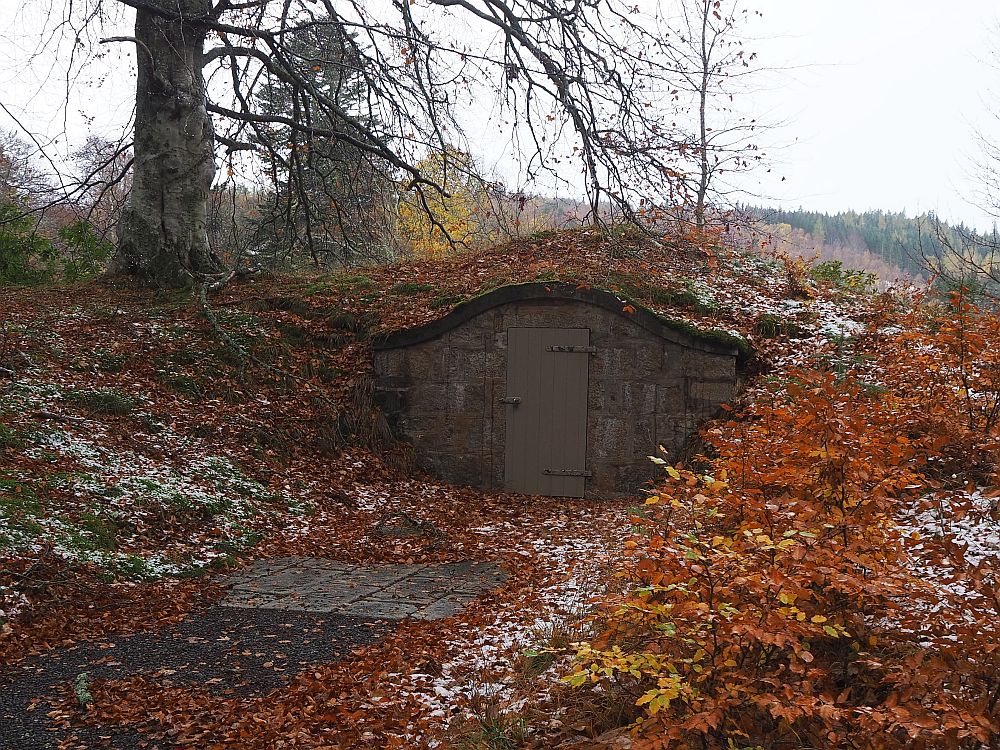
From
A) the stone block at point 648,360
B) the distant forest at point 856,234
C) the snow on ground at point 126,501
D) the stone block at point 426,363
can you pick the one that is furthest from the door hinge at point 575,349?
the distant forest at point 856,234

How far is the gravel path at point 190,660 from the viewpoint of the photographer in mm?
3883

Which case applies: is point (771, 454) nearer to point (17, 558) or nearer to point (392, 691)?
point (392, 691)

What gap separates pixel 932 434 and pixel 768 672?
10.1 feet

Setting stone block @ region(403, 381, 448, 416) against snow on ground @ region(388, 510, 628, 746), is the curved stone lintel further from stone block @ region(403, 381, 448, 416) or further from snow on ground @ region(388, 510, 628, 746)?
snow on ground @ region(388, 510, 628, 746)

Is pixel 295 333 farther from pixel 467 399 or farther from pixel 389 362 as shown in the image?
pixel 467 399

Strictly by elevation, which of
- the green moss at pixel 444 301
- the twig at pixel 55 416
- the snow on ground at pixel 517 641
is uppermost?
the green moss at pixel 444 301

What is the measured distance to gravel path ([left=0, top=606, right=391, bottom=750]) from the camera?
388 centimetres

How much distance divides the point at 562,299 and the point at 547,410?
1398 millimetres

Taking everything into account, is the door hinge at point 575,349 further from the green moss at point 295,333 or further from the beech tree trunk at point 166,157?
the beech tree trunk at point 166,157

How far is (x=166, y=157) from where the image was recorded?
11211 mm

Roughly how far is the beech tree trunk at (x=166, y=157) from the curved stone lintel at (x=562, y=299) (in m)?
3.25

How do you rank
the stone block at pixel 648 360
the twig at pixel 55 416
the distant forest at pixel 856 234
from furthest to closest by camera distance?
the distant forest at pixel 856 234
the stone block at pixel 648 360
the twig at pixel 55 416

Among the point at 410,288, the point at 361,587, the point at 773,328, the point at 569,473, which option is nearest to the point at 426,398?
the point at 410,288

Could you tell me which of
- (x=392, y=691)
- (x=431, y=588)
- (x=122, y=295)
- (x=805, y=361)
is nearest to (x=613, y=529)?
(x=431, y=588)
